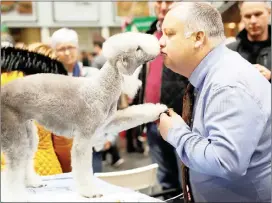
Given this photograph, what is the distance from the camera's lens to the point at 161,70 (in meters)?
1.25

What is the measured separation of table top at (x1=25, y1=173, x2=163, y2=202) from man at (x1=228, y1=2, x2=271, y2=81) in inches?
32.5

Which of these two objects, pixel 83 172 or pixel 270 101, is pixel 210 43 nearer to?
pixel 270 101

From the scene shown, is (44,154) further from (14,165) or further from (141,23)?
(141,23)

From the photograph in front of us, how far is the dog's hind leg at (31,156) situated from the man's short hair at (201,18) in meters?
0.43

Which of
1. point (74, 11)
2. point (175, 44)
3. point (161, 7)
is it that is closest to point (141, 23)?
point (161, 7)

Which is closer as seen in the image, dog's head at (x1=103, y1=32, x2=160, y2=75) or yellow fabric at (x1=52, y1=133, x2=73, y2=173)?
dog's head at (x1=103, y1=32, x2=160, y2=75)

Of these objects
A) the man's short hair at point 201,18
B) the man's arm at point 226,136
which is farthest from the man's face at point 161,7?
the man's arm at point 226,136

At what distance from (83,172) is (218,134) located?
0.33 metres

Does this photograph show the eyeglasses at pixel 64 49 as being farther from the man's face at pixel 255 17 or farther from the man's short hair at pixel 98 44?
the man's face at pixel 255 17

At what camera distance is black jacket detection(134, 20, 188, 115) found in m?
1.18

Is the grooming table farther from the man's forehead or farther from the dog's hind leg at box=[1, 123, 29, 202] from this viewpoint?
the man's forehead

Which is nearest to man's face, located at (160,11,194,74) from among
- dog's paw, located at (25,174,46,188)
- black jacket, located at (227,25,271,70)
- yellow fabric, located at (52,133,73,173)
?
yellow fabric, located at (52,133,73,173)

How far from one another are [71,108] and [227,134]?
14.0 inches

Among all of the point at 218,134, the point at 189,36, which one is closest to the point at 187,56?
the point at 189,36
